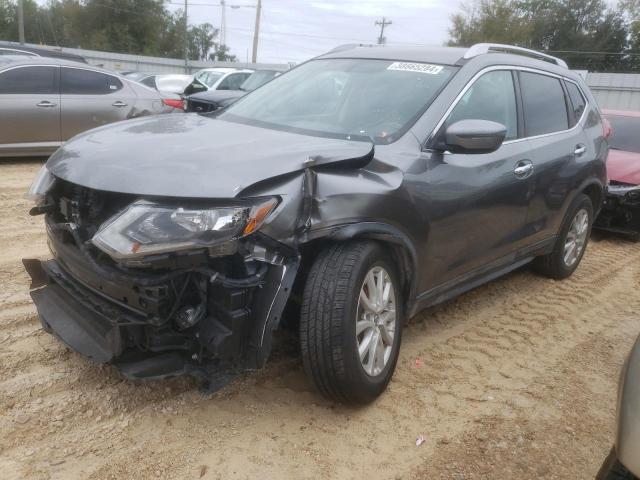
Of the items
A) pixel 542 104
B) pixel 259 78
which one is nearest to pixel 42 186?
pixel 542 104

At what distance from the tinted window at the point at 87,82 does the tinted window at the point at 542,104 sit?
6.42 meters

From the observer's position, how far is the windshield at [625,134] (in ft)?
23.5

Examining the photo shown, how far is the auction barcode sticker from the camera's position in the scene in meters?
3.37

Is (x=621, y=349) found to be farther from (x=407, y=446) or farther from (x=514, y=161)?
(x=407, y=446)

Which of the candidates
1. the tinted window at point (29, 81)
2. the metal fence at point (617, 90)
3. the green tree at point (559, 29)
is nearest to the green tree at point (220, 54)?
the green tree at point (559, 29)

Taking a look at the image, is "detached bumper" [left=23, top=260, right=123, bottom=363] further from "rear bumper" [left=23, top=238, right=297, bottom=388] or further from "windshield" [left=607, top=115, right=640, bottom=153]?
"windshield" [left=607, top=115, right=640, bottom=153]

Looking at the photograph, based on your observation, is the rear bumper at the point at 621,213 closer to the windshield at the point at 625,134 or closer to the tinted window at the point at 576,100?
the windshield at the point at 625,134

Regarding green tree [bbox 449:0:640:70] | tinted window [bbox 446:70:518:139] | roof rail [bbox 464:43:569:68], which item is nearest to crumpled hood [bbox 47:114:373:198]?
tinted window [bbox 446:70:518:139]

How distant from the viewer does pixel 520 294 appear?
458 cm

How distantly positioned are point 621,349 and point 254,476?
270cm

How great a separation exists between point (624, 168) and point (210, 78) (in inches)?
434

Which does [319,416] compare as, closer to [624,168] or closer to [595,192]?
[595,192]

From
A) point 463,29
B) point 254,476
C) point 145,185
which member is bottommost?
point 254,476

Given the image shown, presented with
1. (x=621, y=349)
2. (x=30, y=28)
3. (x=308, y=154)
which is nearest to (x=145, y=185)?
(x=308, y=154)
